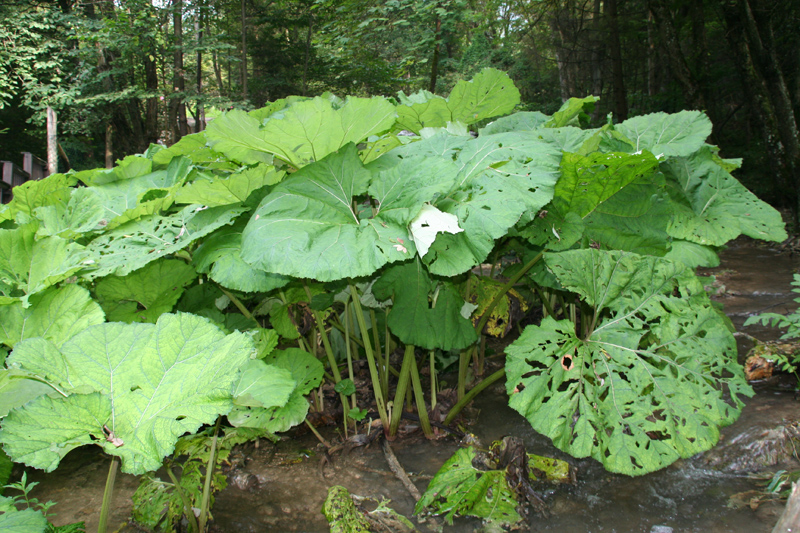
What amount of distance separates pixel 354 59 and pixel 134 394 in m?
12.7

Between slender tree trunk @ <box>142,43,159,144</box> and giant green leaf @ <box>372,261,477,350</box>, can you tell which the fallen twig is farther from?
slender tree trunk @ <box>142,43,159,144</box>

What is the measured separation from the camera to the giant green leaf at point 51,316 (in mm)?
1155

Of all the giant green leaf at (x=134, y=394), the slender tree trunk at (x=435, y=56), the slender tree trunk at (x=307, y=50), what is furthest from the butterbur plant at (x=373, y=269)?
the slender tree trunk at (x=307, y=50)

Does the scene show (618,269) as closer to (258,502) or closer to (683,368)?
(683,368)

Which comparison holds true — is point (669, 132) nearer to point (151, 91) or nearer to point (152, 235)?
point (152, 235)

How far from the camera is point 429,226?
4.01 ft

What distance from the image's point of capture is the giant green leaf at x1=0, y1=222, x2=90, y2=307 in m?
1.30

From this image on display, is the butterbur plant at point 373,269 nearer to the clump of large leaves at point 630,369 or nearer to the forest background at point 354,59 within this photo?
the clump of large leaves at point 630,369

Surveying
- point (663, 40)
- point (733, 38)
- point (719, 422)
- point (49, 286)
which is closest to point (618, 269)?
point (719, 422)

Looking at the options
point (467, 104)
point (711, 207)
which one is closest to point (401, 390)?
point (467, 104)

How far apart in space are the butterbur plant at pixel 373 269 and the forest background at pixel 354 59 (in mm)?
5171

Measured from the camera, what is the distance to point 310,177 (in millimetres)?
1358

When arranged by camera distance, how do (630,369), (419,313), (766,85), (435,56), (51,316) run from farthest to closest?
(435,56), (766,85), (419,313), (630,369), (51,316)

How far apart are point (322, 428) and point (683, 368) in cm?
137
